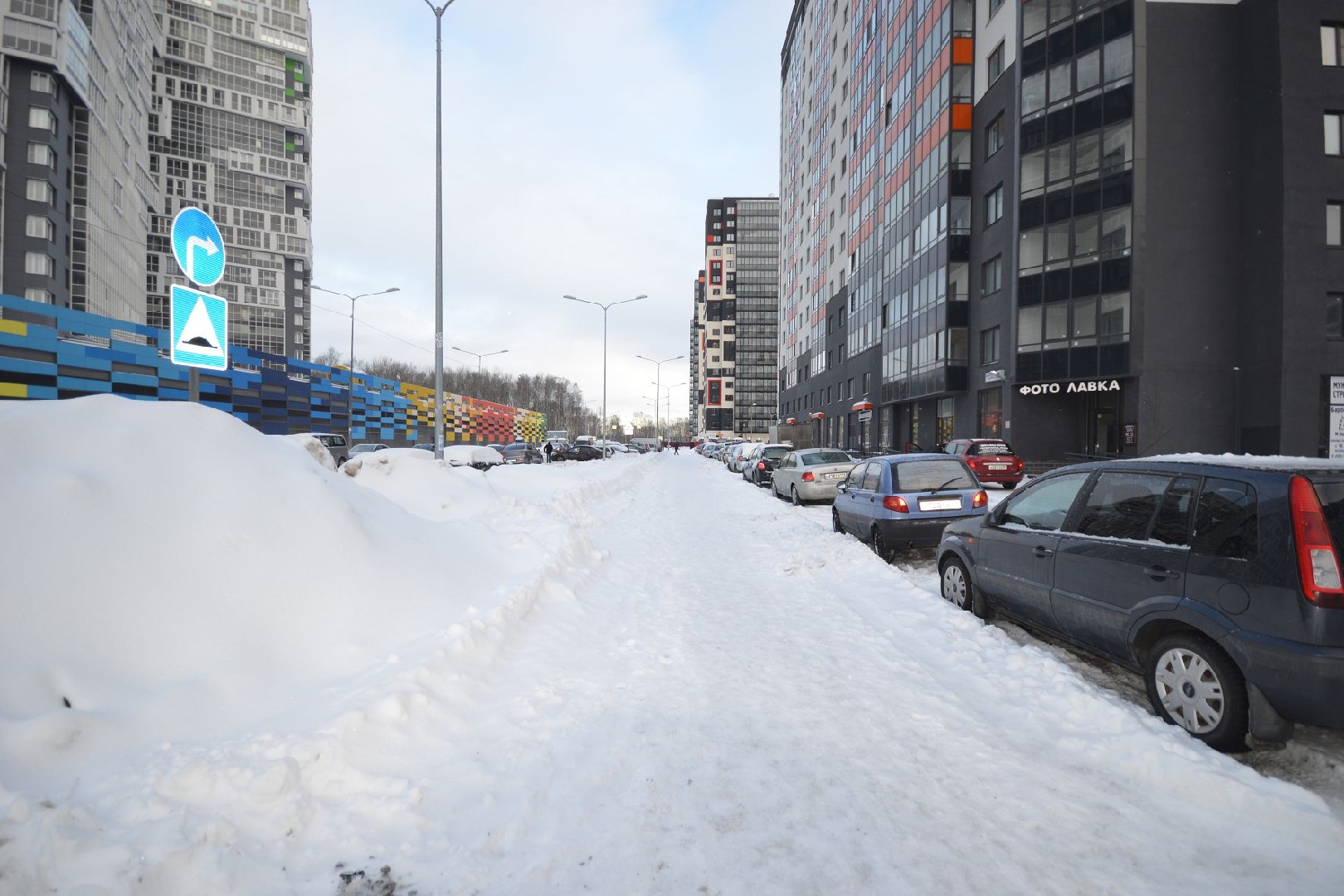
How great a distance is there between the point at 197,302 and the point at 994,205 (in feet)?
112

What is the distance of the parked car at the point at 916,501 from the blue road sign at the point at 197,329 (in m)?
8.32

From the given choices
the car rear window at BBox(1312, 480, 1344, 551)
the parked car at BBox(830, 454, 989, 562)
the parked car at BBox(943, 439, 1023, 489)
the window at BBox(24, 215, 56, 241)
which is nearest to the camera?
the car rear window at BBox(1312, 480, 1344, 551)

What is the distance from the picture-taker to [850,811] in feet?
9.09

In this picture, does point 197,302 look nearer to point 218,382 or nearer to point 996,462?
point 996,462

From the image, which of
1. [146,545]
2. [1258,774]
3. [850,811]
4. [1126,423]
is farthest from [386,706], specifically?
[1126,423]

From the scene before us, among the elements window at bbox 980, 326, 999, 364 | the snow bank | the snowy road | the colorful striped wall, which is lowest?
the snowy road

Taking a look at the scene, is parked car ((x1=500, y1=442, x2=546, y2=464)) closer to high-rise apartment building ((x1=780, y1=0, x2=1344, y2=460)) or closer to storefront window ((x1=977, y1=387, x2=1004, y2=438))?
high-rise apartment building ((x1=780, y1=0, x2=1344, y2=460))

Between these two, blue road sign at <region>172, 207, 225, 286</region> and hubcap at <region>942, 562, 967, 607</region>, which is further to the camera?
hubcap at <region>942, 562, 967, 607</region>

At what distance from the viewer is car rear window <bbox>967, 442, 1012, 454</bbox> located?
19625mm

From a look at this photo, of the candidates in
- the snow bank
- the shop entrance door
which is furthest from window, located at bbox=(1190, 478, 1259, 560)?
the shop entrance door

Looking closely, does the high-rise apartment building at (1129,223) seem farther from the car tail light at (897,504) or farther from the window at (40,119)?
the window at (40,119)

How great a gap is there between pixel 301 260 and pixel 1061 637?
9860cm

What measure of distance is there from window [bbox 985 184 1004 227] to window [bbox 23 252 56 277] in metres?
63.4

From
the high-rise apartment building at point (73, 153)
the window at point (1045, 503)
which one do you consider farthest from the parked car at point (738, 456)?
the high-rise apartment building at point (73, 153)
